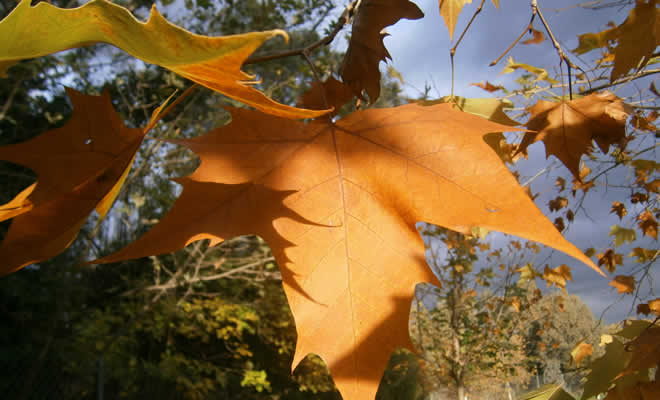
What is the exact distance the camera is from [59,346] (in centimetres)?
318

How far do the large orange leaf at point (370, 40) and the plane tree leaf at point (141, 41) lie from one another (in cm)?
24

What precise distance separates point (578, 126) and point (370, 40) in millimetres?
331

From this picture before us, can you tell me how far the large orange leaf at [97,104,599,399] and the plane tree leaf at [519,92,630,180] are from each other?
292 mm

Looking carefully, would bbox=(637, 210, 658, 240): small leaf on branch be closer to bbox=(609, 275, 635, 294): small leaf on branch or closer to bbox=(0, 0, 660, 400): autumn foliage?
bbox=(609, 275, 635, 294): small leaf on branch

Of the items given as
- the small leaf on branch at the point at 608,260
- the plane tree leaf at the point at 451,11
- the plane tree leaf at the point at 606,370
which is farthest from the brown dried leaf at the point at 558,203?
the plane tree leaf at the point at 451,11

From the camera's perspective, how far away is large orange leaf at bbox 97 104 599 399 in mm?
286

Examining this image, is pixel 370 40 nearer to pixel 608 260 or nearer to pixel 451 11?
pixel 451 11

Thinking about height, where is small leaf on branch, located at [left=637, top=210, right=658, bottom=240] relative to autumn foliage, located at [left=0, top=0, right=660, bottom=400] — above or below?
above

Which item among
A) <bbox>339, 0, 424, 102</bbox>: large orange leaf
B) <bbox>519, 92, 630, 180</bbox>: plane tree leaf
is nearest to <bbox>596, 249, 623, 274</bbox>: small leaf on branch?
<bbox>519, 92, 630, 180</bbox>: plane tree leaf

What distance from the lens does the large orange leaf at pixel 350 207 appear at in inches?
11.3

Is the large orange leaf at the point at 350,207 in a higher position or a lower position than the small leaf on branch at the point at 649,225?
lower

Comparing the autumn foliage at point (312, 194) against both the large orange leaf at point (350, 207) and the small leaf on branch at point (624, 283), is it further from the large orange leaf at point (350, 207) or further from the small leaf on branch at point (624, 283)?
the small leaf on branch at point (624, 283)

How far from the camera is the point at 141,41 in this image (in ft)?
0.73

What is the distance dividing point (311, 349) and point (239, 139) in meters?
0.18
